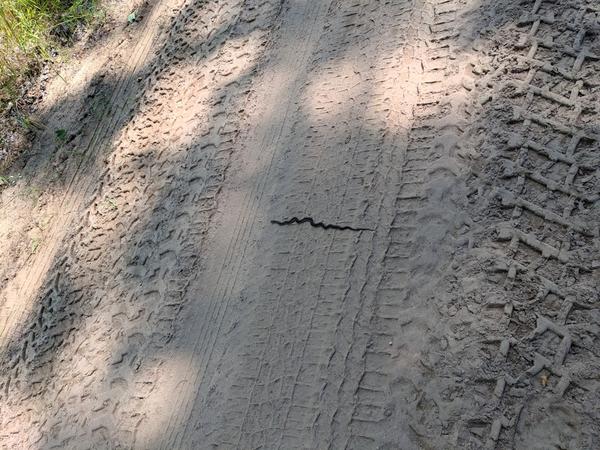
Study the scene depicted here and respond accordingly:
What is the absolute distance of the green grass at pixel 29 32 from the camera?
13.6ft

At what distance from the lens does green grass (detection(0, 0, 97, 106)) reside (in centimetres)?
416

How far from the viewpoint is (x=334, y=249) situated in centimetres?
229

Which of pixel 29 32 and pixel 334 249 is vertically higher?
pixel 29 32

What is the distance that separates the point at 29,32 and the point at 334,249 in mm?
3343

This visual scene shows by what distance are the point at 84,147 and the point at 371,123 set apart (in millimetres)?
1998

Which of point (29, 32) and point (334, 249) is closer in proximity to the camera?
point (334, 249)

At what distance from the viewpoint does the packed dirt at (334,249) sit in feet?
6.05

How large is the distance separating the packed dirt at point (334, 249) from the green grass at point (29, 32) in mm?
1400

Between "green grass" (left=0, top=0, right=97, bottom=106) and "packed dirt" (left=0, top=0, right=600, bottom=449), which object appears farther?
"green grass" (left=0, top=0, right=97, bottom=106)

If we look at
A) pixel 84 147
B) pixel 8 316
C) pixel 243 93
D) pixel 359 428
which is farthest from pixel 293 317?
pixel 84 147

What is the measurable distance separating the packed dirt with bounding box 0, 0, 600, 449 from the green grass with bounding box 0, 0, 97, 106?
1.40m

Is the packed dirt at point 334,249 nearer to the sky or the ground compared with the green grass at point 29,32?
nearer to the ground

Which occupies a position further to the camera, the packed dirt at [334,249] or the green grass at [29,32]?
the green grass at [29,32]

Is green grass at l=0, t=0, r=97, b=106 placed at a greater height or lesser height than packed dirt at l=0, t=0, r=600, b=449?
greater
